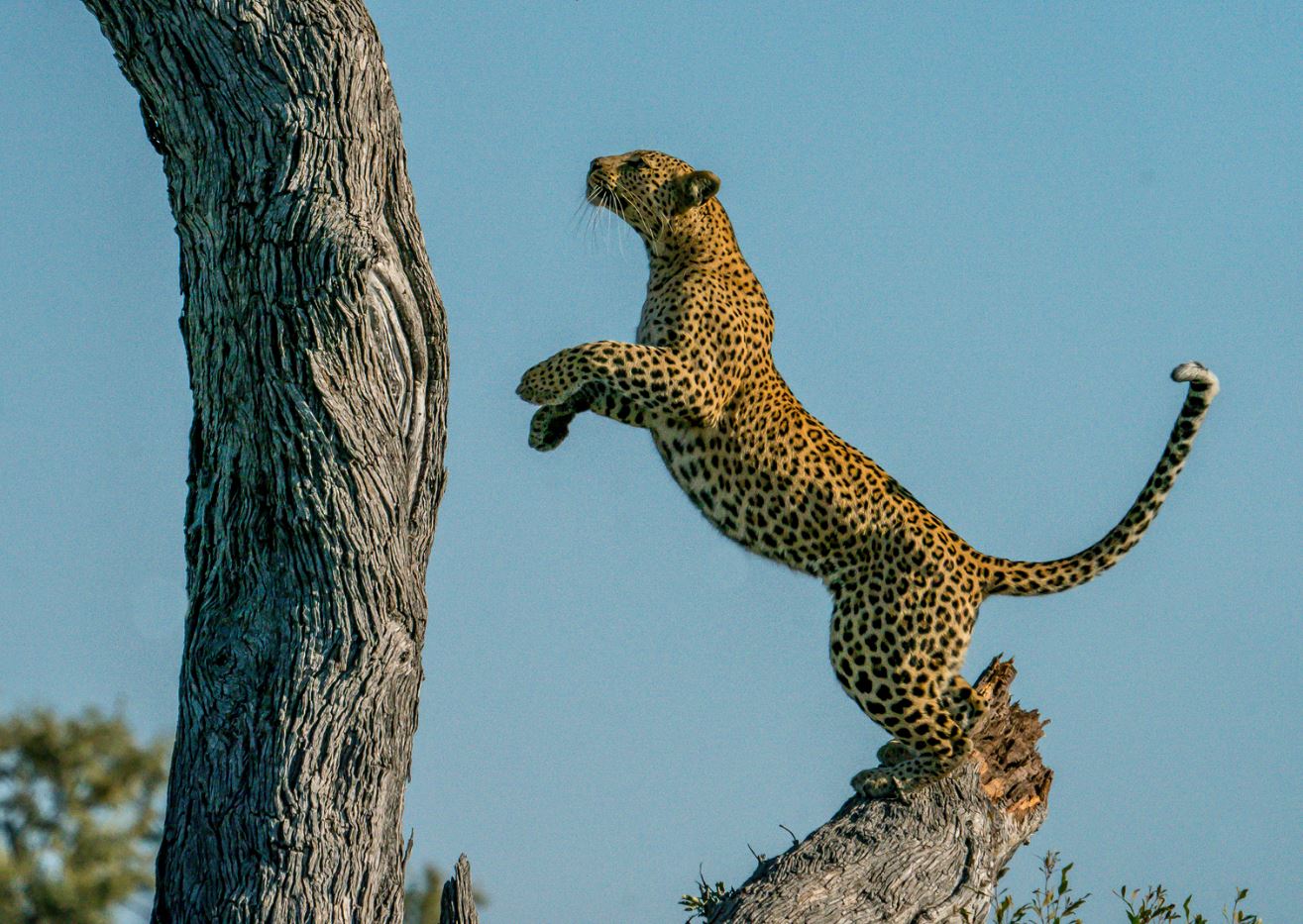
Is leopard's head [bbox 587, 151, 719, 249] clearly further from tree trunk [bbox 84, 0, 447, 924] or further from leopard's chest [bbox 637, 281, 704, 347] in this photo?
tree trunk [bbox 84, 0, 447, 924]

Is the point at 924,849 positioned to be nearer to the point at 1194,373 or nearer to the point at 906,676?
the point at 906,676

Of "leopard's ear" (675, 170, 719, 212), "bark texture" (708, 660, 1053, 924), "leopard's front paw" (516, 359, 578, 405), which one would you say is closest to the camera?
"bark texture" (708, 660, 1053, 924)

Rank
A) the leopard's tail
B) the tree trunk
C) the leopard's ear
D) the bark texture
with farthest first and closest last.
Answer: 1. the leopard's ear
2. the leopard's tail
3. the bark texture
4. the tree trunk

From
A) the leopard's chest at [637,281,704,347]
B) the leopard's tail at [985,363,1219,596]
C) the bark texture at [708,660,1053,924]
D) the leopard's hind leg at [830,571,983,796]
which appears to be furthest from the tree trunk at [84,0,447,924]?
the leopard's tail at [985,363,1219,596]

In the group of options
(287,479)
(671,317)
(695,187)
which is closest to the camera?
(287,479)

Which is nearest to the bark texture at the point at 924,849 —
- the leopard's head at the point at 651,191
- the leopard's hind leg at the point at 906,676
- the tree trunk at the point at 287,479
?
the leopard's hind leg at the point at 906,676

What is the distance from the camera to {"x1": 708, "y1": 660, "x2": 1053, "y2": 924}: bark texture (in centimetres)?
859

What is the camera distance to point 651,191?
33.9ft

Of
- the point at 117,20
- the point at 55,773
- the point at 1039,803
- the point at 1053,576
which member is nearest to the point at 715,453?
the point at 1053,576

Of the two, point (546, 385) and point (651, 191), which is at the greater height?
point (651, 191)

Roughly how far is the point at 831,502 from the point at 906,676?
1.02 m

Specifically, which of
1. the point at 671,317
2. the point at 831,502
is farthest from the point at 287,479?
the point at 831,502

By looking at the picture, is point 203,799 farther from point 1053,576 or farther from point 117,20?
point 1053,576

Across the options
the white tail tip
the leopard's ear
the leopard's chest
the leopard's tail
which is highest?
the leopard's ear
